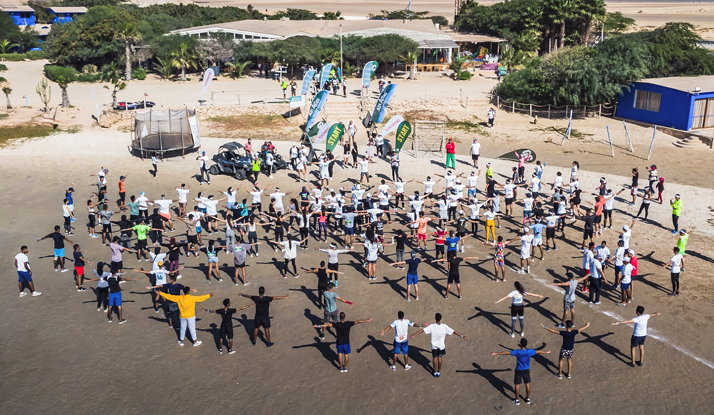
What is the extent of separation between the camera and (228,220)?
63.7 ft

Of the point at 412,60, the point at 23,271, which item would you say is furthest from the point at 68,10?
the point at 23,271

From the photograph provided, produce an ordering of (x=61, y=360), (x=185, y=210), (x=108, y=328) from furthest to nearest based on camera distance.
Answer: (x=185, y=210)
(x=108, y=328)
(x=61, y=360)

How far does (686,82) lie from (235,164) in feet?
97.3

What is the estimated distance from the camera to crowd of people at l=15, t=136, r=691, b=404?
14797 millimetres

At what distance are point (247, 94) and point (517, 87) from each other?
19.6 metres

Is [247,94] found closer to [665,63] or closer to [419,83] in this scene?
[419,83]

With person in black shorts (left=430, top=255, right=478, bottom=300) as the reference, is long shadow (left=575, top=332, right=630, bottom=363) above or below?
below

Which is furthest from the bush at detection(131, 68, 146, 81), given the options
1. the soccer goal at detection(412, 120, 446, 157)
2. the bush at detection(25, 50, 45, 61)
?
the soccer goal at detection(412, 120, 446, 157)

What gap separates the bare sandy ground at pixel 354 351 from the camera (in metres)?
13.0

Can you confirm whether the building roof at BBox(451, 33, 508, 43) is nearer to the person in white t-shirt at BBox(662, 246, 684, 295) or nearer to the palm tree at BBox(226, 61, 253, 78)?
the palm tree at BBox(226, 61, 253, 78)

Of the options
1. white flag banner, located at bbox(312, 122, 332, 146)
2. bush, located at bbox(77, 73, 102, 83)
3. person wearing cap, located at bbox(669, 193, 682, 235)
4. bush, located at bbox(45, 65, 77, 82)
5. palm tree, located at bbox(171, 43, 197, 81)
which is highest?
palm tree, located at bbox(171, 43, 197, 81)

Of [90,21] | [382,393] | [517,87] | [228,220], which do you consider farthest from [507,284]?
[90,21]

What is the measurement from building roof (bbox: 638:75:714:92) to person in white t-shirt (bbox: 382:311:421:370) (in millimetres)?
31610

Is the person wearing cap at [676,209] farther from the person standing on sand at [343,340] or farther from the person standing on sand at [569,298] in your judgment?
the person standing on sand at [343,340]
